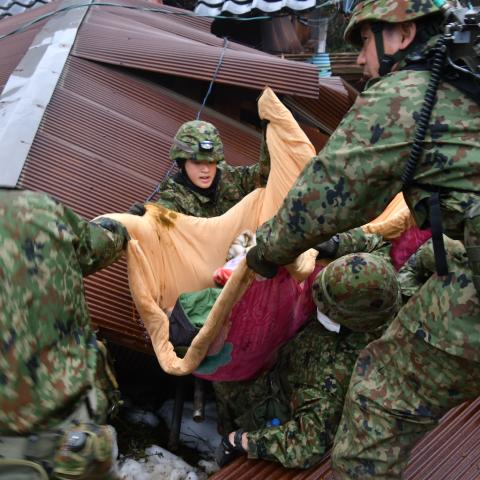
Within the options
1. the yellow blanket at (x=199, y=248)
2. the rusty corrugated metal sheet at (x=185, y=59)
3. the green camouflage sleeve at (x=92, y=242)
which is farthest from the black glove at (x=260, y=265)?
the rusty corrugated metal sheet at (x=185, y=59)

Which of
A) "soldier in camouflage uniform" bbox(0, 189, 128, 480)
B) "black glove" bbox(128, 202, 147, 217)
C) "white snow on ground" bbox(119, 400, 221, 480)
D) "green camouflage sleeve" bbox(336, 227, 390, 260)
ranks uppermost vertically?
"soldier in camouflage uniform" bbox(0, 189, 128, 480)

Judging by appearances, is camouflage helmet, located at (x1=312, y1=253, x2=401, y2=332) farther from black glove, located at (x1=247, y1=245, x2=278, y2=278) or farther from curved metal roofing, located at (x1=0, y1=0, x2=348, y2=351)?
curved metal roofing, located at (x1=0, y1=0, x2=348, y2=351)

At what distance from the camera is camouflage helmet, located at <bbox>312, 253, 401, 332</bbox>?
2104 mm

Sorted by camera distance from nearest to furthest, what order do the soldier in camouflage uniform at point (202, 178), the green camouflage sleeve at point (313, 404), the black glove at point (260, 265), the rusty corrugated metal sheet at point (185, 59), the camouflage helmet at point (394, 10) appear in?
1. the camouflage helmet at point (394, 10)
2. the black glove at point (260, 265)
3. the green camouflage sleeve at point (313, 404)
4. the soldier in camouflage uniform at point (202, 178)
5. the rusty corrugated metal sheet at point (185, 59)

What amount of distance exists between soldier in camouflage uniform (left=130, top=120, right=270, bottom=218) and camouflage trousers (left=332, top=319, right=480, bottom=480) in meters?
1.47

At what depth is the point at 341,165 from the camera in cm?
161

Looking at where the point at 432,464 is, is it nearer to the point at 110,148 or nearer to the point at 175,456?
the point at 175,456

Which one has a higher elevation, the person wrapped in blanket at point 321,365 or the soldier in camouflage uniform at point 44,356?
the soldier in camouflage uniform at point 44,356

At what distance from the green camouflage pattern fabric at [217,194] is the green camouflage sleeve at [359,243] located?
28.2 inches

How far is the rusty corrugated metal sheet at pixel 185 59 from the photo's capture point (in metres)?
3.89

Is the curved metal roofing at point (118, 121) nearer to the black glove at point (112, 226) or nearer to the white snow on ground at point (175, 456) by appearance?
the white snow on ground at point (175, 456)

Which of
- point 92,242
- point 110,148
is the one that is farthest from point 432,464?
point 110,148

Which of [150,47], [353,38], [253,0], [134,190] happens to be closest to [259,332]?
[353,38]

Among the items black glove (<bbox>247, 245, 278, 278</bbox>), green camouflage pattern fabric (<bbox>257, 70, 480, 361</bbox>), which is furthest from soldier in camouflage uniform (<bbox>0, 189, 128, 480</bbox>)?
black glove (<bbox>247, 245, 278, 278</bbox>)
